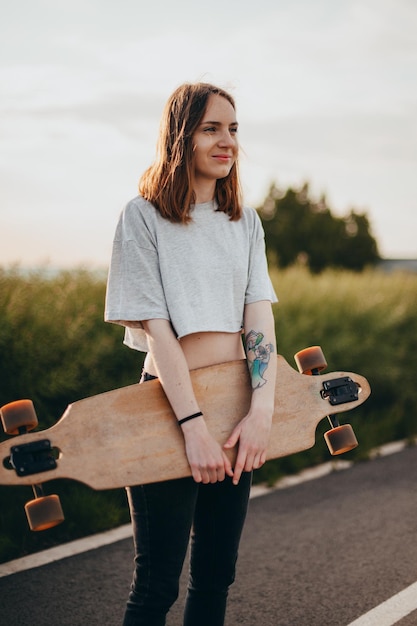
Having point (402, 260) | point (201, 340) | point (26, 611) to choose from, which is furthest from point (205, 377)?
point (402, 260)

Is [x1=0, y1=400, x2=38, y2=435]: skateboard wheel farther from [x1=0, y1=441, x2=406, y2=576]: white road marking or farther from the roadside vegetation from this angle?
the roadside vegetation

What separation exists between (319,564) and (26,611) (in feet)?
5.36

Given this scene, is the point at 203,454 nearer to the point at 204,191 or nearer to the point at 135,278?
the point at 135,278

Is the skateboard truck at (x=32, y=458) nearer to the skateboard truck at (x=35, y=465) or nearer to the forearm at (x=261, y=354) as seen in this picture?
the skateboard truck at (x=35, y=465)

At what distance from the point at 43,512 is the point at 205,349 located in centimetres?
70

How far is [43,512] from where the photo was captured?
199cm

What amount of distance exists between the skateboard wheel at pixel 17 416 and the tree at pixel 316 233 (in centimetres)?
4057

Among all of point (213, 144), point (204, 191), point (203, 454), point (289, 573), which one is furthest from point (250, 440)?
point (289, 573)

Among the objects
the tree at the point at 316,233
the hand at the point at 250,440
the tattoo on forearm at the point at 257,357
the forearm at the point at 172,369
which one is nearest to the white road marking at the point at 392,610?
the hand at the point at 250,440

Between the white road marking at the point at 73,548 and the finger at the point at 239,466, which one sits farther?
the white road marking at the point at 73,548

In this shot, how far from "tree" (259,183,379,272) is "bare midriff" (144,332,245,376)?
40276mm

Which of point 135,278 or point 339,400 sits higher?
point 135,278

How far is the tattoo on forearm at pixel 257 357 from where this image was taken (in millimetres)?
2216

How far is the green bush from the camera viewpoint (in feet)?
14.3
